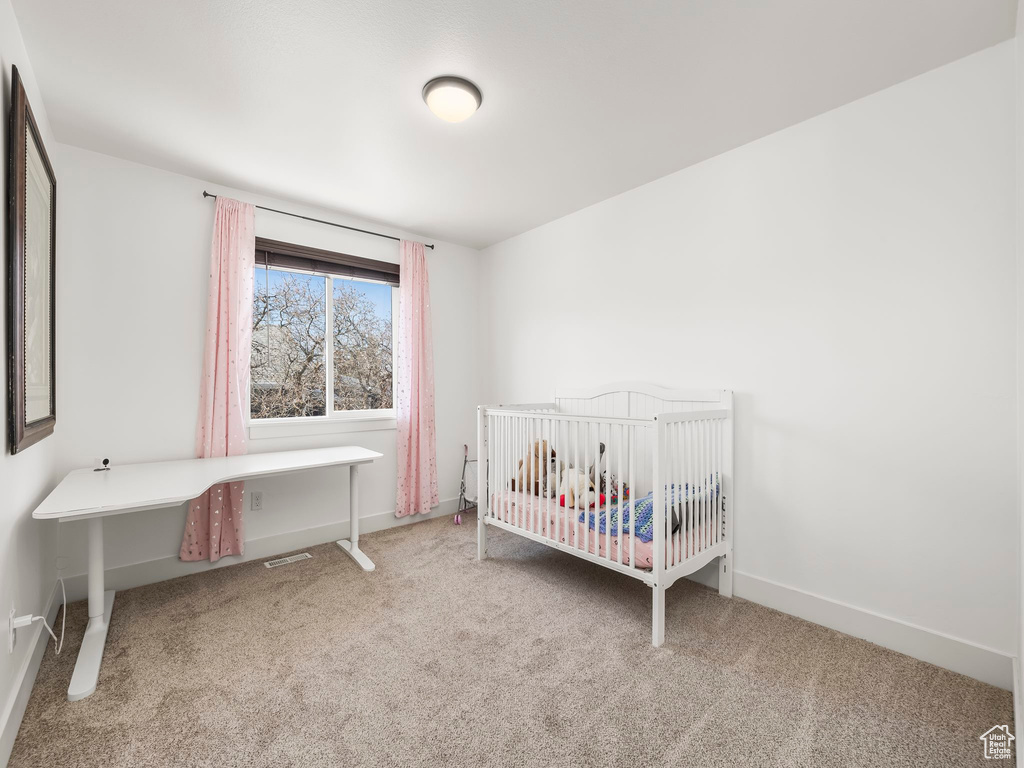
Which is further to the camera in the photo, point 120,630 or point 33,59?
point 120,630

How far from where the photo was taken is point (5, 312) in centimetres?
143

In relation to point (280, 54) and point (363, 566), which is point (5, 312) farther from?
point (363, 566)

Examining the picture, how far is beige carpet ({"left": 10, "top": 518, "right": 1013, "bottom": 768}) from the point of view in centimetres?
140

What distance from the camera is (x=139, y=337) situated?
256 cm

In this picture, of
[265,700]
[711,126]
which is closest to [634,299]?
[711,126]

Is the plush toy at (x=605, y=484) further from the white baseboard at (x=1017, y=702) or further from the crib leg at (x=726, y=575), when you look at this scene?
the white baseboard at (x=1017, y=702)

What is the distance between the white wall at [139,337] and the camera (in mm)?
2383

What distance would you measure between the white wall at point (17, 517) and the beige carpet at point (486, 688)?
0.17 m

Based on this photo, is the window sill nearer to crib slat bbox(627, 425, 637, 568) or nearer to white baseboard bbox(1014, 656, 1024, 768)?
crib slat bbox(627, 425, 637, 568)

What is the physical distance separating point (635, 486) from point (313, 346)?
97.1 inches

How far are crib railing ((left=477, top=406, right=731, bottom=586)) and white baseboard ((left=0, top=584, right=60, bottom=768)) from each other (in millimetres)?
1961

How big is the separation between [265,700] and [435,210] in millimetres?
2849

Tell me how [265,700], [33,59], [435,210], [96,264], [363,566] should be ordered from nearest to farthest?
1. [265,700]
2. [33,59]
3. [96,264]
4. [363,566]
5. [435,210]

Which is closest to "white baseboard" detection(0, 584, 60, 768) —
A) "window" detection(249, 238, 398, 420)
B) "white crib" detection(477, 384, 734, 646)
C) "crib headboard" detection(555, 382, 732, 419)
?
"window" detection(249, 238, 398, 420)
